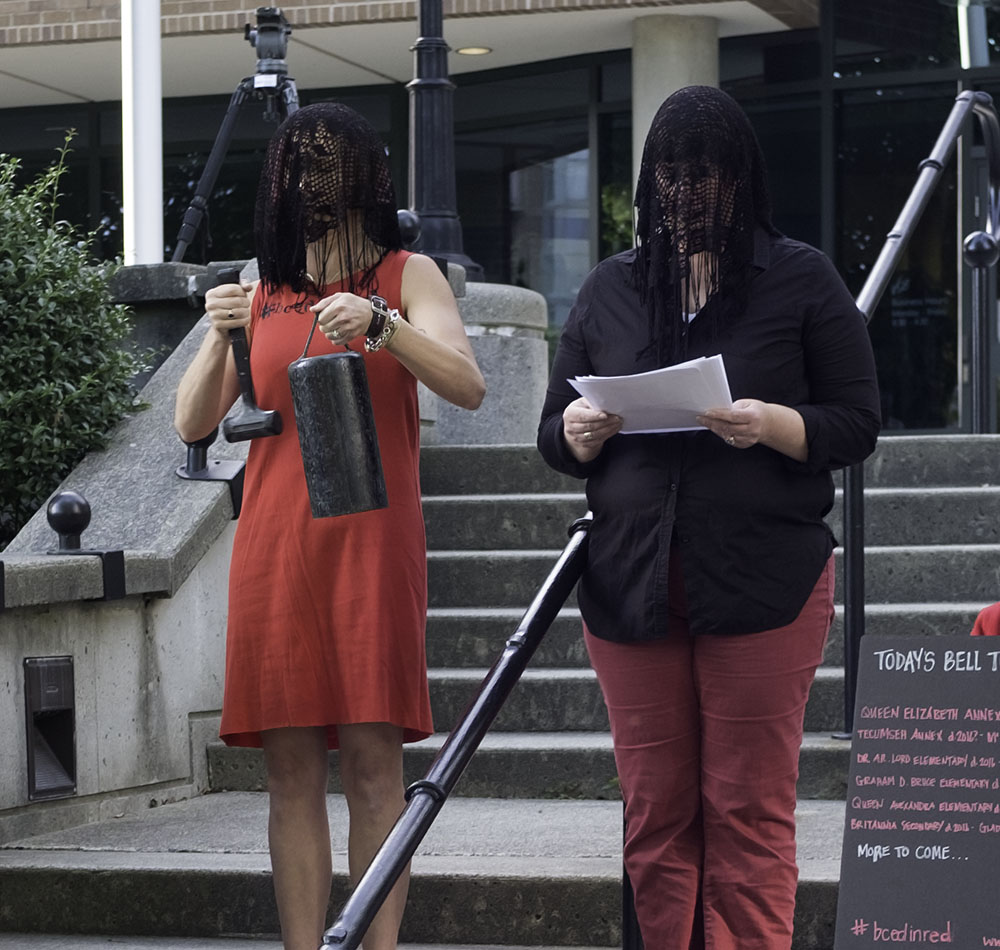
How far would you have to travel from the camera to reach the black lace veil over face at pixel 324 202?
9.86ft

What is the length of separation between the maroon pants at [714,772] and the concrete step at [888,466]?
331 cm

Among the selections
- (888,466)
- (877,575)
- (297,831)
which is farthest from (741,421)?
(888,466)

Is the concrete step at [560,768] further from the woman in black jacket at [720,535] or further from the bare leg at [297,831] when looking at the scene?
the woman in black jacket at [720,535]

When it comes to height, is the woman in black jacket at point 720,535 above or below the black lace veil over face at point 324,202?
below

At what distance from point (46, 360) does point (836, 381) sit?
316cm

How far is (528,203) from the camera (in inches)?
550

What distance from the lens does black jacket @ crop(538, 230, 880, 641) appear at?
2754 millimetres

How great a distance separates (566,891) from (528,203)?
35.1ft

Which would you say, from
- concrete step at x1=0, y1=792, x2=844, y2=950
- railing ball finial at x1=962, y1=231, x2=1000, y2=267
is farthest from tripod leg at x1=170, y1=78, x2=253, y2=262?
concrete step at x1=0, y1=792, x2=844, y2=950

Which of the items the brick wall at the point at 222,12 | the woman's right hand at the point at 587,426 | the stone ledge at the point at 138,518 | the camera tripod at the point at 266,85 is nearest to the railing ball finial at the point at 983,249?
the camera tripod at the point at 266,85

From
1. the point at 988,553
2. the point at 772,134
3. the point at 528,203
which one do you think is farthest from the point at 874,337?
the point at 988,553

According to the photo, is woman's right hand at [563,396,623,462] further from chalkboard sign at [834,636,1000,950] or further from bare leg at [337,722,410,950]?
bare leg at [337,722,410,950]

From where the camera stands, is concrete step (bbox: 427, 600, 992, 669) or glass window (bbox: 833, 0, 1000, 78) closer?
concrete step (bbox: 427, 600, 992, 669)

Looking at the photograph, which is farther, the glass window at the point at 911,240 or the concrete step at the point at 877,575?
the glass window at the point at 911,240
